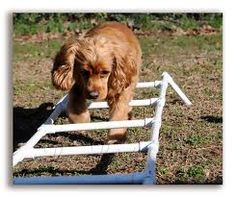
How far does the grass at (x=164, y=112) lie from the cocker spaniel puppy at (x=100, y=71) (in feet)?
0.42

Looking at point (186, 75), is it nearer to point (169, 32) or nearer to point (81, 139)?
point (169, 32)

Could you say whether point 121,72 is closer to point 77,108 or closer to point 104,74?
point 104,74

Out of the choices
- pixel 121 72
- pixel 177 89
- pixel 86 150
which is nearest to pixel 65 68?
pixel 121 72

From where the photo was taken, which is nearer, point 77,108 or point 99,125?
point 99,125

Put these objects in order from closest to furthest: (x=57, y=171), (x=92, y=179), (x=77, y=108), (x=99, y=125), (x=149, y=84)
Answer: (x=92, y=179) < (x=99, y=125) < (x=57, y=171) < (x=77, y=108) < (x=149, y=84)

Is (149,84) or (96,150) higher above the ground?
(149,84)

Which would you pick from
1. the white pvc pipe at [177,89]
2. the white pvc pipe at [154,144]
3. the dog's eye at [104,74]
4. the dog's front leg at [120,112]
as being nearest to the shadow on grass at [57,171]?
the dog's front leg at [120,112]

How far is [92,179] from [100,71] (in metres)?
0.45

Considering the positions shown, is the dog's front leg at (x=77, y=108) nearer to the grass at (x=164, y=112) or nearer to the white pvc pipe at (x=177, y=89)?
the grass at (x=164, y=112)

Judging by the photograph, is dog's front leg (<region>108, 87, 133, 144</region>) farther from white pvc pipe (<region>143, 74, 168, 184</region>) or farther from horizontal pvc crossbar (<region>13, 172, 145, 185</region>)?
horizontal pvc crossbar (<region>13, 172, 145, 185</region>)

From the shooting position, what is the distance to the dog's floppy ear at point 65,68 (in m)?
2.81

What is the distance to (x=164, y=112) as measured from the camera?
10.3ft

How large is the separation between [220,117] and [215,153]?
6.0 inches
